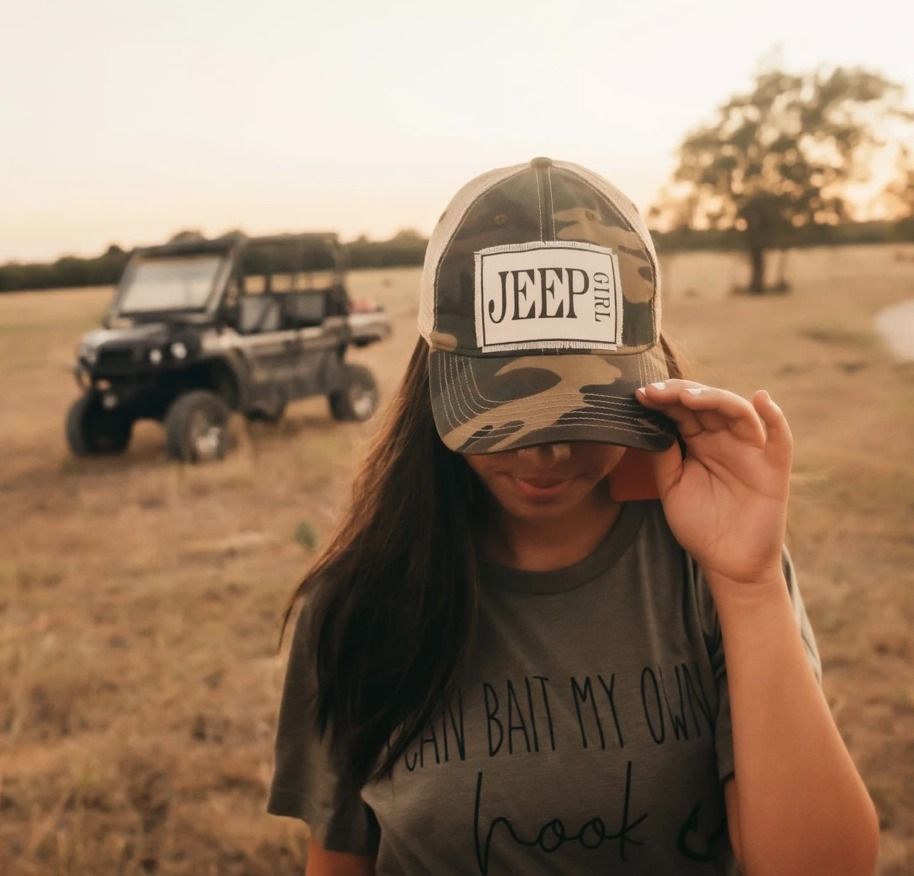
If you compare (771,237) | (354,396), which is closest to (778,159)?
(771,237)

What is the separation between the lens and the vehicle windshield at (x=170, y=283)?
25.0 ft

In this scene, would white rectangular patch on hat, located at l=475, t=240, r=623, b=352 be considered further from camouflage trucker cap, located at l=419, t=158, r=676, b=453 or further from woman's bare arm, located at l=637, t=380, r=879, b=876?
woman's bare arm, located at l=637, t=380, r=879, b=876

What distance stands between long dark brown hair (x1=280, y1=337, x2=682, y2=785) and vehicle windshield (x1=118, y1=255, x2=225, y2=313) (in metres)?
6.57

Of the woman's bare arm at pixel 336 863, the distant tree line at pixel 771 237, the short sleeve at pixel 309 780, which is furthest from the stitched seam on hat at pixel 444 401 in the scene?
the distant tree line at pixel 771 237

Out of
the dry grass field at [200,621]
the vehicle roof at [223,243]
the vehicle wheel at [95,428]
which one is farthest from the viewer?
the vehicle roof at [223,243]

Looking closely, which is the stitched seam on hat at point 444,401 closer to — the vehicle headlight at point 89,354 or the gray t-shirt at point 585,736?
the gray t-shirt at point 585,736

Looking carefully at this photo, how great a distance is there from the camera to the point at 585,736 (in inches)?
45.4

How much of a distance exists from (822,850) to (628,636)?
0.32 m

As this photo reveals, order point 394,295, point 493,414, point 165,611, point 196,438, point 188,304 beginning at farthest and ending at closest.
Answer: point 394,295, point 188,304, point 196,438, point 165,611, point 493,414

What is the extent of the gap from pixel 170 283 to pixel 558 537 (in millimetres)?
7152

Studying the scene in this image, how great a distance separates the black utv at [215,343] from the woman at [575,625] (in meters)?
5.83

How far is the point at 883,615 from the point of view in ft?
11.9

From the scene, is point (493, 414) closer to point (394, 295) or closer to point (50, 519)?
point (50, 519)

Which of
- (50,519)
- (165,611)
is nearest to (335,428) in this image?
(50,519)
